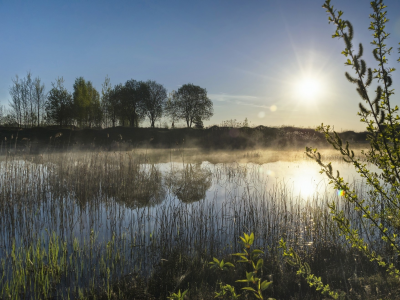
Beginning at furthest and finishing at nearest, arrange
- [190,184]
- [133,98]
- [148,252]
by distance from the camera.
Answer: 1. [133,98]
2. [190,184]
3. [148,252]

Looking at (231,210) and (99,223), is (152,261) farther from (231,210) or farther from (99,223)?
(231,210)

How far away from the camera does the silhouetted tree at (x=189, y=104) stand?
44.3 m

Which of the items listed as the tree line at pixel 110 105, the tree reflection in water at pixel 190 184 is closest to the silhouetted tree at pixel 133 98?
the tree line at pixel 110 105

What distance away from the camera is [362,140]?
31078 millimetres

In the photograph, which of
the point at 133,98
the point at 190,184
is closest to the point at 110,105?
the point at 133,98

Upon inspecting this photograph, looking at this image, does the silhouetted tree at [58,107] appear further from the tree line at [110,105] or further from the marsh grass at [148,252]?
the marsh grass at [148,252]

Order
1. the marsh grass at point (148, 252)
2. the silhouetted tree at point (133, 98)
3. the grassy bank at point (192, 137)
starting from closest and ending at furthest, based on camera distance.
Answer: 1. the marsh grass at point (148, 252)
2. the grassy bank at point (192, 137)
3. the silhouetted tree at point (133, 98)

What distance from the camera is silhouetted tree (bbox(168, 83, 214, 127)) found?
44344 mm

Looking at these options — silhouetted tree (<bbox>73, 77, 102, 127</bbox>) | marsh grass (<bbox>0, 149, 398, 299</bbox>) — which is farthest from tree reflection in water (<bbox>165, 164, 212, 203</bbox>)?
silhouetted tree (<bbox>73, 77, 102, 127</bbox>)

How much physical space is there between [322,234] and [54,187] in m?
7.21

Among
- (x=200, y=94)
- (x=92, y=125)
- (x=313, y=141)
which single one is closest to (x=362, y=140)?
(x=313, y=141)

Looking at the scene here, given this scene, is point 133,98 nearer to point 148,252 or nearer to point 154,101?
point 154,101

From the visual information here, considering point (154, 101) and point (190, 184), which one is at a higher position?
point (154, 101)

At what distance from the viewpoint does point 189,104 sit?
146ft
